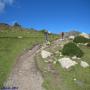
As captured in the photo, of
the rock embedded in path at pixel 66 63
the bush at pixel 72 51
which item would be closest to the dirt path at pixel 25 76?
the rock embedded in path at pixel 66 63

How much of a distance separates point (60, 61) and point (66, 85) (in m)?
7.74

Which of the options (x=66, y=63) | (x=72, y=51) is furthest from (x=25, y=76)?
(x=72, y=51)

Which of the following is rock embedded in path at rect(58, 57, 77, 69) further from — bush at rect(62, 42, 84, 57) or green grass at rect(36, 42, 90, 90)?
bush at rect(62, 42, 84, 57)

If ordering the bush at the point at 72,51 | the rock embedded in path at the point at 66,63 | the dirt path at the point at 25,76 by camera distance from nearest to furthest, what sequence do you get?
the dirt path at the point at 25,76, the rock embedded in path at the point at 66,63, the bush at the point at 72,51

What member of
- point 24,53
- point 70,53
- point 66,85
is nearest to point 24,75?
point 66,85

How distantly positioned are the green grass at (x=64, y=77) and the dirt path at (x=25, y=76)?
738 mm

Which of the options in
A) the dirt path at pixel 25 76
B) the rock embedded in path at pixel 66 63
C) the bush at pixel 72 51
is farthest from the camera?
the bush at pixel 72 51

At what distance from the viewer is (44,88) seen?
20.4 metres

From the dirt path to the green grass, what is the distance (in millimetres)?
738

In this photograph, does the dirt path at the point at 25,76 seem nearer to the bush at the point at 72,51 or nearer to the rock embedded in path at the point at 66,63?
the rock embedded in path at the point at 66,63

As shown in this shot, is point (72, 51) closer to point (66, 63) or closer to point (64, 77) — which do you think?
point (66, 63)

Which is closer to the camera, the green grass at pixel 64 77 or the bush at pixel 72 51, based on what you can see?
the green grass at pixel 64 77

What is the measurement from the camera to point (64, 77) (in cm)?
2381

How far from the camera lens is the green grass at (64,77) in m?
21.1
